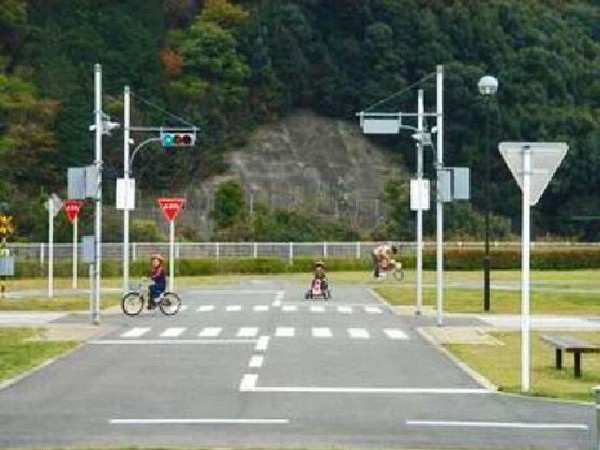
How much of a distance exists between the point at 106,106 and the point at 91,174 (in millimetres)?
51074

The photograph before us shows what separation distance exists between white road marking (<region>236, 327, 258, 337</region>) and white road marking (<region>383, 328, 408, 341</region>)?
262 cm

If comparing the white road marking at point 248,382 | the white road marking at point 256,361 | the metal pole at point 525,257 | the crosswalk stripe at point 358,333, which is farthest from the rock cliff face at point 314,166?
the metal pole at point 525,257

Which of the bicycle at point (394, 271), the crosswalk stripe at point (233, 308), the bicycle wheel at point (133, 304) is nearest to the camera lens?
the bicycle wheel at point (133, 304)

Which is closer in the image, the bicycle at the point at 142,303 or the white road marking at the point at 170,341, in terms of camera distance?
the white road marking at the point at 170,341

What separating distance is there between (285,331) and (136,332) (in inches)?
117

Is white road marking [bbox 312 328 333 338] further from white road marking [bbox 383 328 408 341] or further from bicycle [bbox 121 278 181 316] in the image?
bicycle [bbox 121 278 181 316]

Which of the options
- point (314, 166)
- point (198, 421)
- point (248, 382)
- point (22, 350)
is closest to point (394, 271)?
point (314, 166)

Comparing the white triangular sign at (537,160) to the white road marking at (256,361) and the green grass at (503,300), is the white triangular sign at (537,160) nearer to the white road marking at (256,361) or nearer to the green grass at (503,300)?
the white road marking at (256,361)

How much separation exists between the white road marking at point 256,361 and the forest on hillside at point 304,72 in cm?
5972

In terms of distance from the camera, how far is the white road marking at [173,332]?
96.1ft

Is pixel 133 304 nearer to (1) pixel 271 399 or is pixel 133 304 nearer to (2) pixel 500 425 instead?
(1) pixel 271 399

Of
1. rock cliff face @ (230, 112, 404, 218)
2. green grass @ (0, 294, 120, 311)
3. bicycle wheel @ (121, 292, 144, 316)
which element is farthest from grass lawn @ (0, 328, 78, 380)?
rock cliff face @ (230, 112, 404, 218)

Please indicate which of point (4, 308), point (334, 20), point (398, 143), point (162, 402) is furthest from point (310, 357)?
point (334, 20)

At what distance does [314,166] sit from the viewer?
299ft
